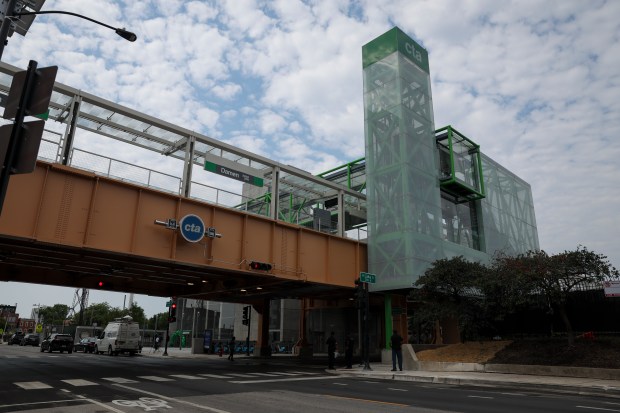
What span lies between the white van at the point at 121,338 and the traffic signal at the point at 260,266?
20931 mm

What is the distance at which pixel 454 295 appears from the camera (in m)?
Answer: 22.9

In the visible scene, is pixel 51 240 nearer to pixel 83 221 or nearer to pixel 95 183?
pixel 83 221

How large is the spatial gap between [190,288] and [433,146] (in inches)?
775

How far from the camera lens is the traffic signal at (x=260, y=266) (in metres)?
21.5

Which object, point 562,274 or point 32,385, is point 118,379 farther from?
point 562,274

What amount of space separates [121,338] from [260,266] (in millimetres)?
21305

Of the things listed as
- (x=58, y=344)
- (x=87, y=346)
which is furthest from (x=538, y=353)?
(x=87, y=346)

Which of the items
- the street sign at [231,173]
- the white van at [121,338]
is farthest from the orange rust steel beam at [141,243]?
the white van at [121,338]

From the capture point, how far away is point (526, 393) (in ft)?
41.3

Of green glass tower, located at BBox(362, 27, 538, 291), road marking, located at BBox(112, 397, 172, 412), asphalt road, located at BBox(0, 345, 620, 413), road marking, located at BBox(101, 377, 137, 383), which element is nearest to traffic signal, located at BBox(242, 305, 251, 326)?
green glass tower, located at BBox(362, 27, 538, 291)

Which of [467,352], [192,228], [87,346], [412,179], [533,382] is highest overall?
[412,179]

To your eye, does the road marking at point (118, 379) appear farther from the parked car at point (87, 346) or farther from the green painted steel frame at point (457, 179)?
the parked car at point (87, 346)

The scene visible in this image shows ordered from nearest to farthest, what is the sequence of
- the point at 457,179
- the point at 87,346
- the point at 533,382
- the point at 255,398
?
the point at 255,398 < the point at 533,382 < the point at 457,179 < the point at 87,346

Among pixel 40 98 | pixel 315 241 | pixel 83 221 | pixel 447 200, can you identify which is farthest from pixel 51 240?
pixel 447 200
